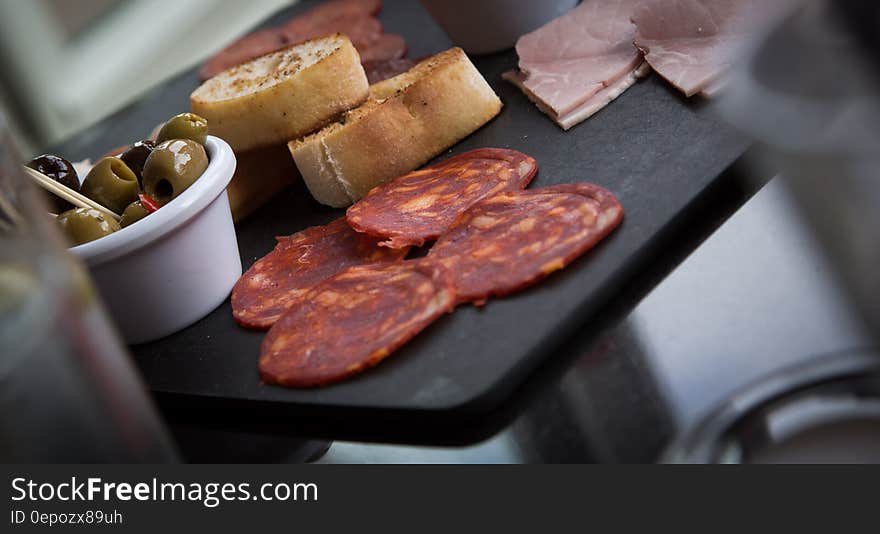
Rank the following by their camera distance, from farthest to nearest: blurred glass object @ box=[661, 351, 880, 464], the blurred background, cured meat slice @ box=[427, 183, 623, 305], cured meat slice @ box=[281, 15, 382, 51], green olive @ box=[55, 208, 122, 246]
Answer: the blurred background
cured meat slice @ box=[281, 15, 382, 51]
green olive @ box=[55, 208, 122, 246]
cured meat slice @ box=[427, 183, 623, 305]
blurred glass object @ box=[661, 351, 880, 464]

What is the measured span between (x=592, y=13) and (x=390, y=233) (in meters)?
0.78

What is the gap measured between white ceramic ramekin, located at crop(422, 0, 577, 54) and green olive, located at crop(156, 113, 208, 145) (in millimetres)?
817

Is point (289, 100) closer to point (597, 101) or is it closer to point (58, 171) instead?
point (58, 171)

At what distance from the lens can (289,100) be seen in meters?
1.99

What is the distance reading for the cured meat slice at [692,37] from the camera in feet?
6.13

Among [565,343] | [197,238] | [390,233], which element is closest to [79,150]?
[197,238]

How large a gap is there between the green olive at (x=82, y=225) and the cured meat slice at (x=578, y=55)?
2.88 feet

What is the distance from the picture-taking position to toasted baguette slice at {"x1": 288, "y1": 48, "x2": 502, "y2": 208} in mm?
1979

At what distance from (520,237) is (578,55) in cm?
68

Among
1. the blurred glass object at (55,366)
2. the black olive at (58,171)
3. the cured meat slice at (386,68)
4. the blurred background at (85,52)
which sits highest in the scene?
the blurred glass object at (55,366)

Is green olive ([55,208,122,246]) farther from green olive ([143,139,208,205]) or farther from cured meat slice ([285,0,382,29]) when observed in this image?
cured meat slice ([285,0,382,29])

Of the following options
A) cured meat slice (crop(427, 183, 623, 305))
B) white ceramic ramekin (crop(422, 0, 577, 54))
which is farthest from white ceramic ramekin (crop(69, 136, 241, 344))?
white ceramic ramekin (crop(422, 0, 577, 54))

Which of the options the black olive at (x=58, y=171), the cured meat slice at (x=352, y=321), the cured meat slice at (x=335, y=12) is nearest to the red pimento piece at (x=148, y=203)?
the black olive at (x=58, y=171)

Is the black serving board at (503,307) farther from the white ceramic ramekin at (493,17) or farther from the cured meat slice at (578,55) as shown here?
the white ceramic ramekin at (493,17)
